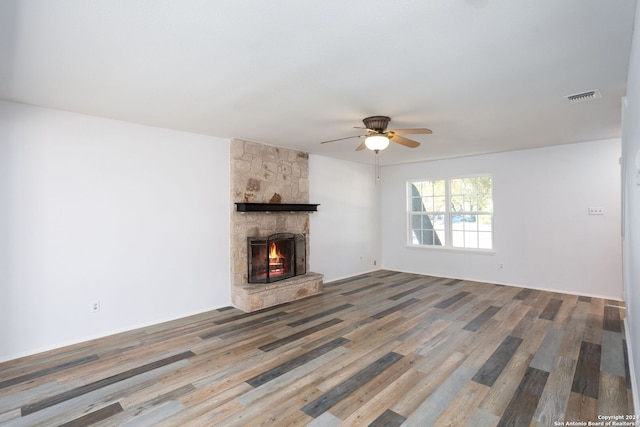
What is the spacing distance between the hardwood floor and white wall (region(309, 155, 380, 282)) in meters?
1.92

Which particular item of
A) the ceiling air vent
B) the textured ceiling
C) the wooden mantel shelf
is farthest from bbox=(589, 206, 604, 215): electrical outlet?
the wooden mantel shelf

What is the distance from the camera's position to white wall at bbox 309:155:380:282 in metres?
6.06

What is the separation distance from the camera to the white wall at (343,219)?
606 centimetres

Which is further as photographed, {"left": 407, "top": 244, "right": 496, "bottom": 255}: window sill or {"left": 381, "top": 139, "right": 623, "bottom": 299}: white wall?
{"left": 407, "top": 244, "right": 496, "bottom": 255}: window sill

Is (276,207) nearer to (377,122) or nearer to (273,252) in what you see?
(273,252)

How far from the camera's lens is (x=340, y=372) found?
2760 millimetres

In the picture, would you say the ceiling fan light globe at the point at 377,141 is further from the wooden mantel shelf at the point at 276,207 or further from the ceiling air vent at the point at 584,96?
the wooden mantel shelf at the point at 276,207

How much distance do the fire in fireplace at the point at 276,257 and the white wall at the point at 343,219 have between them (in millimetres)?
412

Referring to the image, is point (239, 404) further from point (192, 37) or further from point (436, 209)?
point (436, 209)

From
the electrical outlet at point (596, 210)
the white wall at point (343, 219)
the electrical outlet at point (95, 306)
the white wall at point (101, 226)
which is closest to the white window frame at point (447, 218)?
the white wall at point (343, 219)

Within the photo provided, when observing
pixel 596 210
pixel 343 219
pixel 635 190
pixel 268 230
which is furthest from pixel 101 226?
pixel 596 210

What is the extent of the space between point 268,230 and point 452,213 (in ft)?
12.4

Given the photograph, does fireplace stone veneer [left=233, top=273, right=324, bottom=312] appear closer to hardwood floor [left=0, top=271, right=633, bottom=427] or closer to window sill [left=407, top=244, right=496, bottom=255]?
hardwood floor [left=0, top=271, right=633, bottom=427]

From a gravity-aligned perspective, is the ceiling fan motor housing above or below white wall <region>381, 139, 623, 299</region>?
above
